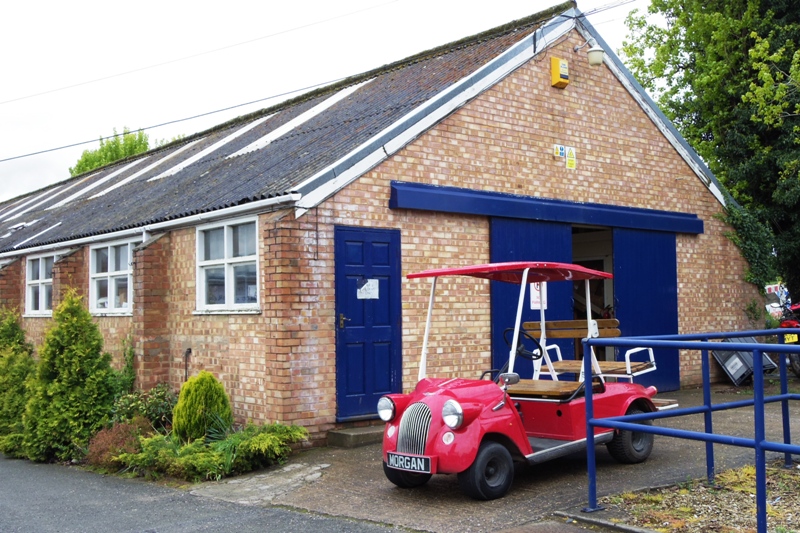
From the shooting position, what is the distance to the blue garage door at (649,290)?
569 inches

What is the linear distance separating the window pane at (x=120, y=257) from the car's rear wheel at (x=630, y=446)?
8699mm

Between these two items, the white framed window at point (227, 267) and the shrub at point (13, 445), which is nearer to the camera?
the white framed window at point (227, 267)

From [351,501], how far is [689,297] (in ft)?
31.5

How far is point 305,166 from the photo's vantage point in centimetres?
1130

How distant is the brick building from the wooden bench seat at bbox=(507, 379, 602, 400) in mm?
2771

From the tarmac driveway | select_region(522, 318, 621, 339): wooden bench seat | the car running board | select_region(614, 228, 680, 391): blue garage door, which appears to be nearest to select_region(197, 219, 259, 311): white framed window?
the tarmac driveway

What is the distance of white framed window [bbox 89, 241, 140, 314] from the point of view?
554 inches

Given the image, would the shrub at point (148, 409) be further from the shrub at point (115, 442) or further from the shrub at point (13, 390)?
the shrub at point (13, 390)

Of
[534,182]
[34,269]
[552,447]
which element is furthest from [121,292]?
[552,447]

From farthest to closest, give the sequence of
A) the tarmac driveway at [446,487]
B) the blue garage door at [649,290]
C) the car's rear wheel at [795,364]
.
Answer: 1. the car's rear wheel at [795,364]
2. the blue garage door at [649,290]
3. the tarmac driveway at [446,487]

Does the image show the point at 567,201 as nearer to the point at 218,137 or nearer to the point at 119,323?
the point at 119,323

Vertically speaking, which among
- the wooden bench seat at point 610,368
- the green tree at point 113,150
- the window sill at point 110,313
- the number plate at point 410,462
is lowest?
the number plate at point 410,462

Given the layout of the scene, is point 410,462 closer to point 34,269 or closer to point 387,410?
point 387,410

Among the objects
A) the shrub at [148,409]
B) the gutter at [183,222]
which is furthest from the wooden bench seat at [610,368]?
the shrub at [148,409]
